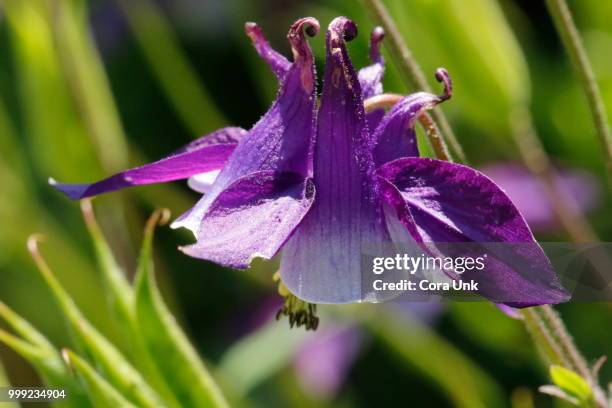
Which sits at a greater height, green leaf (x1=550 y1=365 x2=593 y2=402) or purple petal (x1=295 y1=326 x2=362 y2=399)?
green leaf (x1=550 y1=365 x2=593 y2=402)

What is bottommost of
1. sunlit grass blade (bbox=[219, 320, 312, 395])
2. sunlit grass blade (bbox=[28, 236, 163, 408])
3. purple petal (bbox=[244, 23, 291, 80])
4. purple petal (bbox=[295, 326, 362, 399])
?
purple petal (bbox=[295, 326, 362, 399])

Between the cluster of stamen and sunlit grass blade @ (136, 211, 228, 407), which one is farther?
sunlit grass blade @ (136, 211, 228, 407)

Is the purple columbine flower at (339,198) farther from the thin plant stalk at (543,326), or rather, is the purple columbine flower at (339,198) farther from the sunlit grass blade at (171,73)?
the sunlit grass blade at (171,73)

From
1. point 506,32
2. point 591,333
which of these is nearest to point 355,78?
point 506,32

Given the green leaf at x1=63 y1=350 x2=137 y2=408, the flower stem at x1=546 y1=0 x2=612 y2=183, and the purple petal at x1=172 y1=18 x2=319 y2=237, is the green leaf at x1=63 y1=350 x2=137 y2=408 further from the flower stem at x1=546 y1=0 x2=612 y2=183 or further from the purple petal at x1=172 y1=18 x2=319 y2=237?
the flower stem at x1=546 y1=0 x2=612 y2=183

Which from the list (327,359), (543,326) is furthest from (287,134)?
(327,359)

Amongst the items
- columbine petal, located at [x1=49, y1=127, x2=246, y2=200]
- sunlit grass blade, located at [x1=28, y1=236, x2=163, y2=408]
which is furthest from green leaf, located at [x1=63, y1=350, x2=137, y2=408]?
columbine petal, located at [x1=49, y1=127, x2=246, y2=200]
